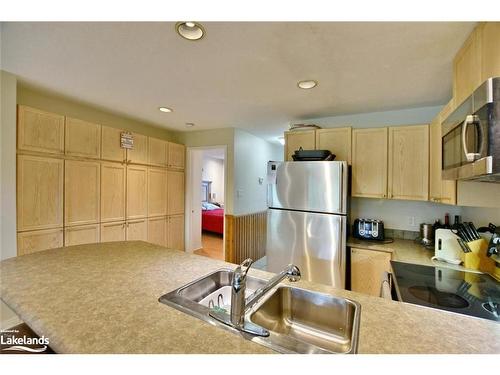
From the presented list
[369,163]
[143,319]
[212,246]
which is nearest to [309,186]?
[369,163]

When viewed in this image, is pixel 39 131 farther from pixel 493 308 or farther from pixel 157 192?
→ pixel 493 308

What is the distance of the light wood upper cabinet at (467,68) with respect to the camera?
122 centimetres

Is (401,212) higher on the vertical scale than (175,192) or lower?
lower

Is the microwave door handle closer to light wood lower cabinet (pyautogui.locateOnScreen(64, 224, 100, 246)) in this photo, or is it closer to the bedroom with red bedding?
light wood lower cabinet (pyautogui.locateOnScreen(64, 224, 100, 246))

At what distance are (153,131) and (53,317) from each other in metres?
3.35

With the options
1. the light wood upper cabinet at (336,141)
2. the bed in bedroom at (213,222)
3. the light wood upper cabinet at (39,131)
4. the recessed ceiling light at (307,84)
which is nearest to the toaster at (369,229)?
the light wood upper cabinet at (336,141)

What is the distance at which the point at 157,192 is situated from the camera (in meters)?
3.47

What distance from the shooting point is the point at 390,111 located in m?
2.71

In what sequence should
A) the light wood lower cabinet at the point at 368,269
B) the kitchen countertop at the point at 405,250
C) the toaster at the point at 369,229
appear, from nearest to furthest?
1. the kitchen countertop at the point at 405,250
2. the light wood lower cabinet at the point at 368,269
3. the toaster at the point at 369,229

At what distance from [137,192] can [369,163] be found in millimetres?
2928

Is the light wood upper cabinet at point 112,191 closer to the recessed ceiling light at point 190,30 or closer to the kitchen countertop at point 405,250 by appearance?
the recessed ceiling light at point 190,30

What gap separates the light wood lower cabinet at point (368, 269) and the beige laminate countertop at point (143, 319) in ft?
4.24

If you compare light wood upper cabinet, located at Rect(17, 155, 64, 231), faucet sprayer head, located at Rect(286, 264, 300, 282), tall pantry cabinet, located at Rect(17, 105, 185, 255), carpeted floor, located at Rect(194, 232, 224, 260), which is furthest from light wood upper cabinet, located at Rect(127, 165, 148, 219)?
faucet sprayer head, located at Rect(286, 264, 300, 282)
